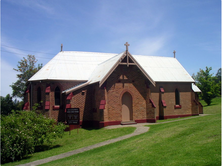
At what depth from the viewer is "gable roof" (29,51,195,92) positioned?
2711 cm

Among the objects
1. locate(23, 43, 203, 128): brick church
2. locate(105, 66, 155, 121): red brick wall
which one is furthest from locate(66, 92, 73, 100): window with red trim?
locate(105, 66, 155, 121): red brick wall

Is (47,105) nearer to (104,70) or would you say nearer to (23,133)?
(104,70)

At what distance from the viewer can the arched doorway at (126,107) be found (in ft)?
80.9

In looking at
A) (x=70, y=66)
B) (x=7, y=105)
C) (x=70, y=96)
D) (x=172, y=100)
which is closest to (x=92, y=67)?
(x=70, y=66)

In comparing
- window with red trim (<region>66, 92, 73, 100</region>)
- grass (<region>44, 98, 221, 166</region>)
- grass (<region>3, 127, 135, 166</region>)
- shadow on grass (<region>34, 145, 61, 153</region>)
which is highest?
window with red trim (<region>66, 92, 73, 100</region>)

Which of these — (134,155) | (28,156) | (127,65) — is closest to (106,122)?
(127,65)

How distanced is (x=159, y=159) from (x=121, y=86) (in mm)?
15058

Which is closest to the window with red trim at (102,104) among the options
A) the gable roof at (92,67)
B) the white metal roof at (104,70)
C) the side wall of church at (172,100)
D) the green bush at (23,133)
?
the white metal roof at (104,70)

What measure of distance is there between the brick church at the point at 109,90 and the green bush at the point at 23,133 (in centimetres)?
586

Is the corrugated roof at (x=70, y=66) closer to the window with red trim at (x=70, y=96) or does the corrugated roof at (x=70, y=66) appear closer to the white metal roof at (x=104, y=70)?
the white metal roof at (x=104, y=70)

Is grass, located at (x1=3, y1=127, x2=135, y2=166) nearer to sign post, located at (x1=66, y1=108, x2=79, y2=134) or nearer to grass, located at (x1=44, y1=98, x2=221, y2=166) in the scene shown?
sign post, located at (x1=66, y1=108, x2=79, y2=134)

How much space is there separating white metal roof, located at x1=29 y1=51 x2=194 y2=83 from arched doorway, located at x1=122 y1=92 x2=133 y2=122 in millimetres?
4178

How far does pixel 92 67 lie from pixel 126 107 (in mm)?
8544

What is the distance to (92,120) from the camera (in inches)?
1024
